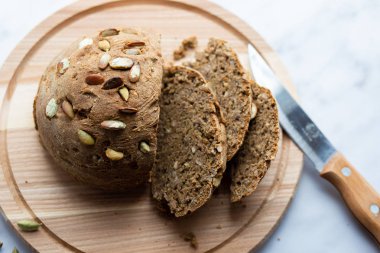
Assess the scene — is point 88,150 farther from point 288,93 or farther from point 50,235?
point 288,93

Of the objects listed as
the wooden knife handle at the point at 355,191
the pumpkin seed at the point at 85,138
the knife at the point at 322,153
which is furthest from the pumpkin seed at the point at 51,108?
the wooden knife handle at the point at 355,191

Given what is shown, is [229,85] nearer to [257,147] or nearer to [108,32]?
[257,147]

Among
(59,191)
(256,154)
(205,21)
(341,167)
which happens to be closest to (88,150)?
(59,191)

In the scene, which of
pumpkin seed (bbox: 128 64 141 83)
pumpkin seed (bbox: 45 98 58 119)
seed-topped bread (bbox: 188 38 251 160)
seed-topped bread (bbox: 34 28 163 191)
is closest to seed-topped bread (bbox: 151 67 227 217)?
seed-topped bread (bbox: 188 38 251 160)

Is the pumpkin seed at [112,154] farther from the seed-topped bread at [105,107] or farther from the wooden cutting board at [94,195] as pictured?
the wooden cutting board at [94,195]

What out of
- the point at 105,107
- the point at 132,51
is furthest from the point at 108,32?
the point at 105,107

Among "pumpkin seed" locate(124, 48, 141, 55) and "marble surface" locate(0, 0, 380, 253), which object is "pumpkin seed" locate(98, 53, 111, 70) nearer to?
"pumpkin seed" locate(124, 48, 141, 55)
